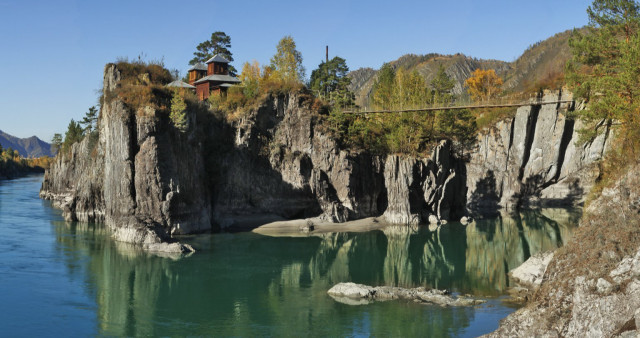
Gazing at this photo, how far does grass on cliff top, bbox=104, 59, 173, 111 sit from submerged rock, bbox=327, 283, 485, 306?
2817cm

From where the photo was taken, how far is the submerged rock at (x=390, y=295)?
1139 inches

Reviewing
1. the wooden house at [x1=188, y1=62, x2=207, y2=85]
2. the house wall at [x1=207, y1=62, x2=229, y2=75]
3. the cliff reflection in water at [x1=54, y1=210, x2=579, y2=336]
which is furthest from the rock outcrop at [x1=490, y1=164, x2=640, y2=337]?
the wooden house at [x1=188, y1=62, x2=207, y2=85]

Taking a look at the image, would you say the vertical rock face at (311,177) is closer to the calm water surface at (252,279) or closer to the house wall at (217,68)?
the calm water surface at (252,279)

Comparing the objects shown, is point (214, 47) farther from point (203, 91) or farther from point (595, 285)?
point (595, 285)

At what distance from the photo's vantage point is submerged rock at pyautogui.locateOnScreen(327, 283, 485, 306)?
28.9 m

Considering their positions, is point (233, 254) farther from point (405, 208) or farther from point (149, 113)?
point (405, 208)

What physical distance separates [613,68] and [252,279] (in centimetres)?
3014

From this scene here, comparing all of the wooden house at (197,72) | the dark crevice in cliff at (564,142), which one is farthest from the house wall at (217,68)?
the dark crevice in cliff at (564,142)

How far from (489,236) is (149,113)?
3478cm

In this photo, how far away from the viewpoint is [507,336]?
1991 centimetres

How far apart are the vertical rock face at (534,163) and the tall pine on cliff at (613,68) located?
25003 mm

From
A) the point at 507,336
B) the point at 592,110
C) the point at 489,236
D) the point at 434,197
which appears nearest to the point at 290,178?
the point at 434,197

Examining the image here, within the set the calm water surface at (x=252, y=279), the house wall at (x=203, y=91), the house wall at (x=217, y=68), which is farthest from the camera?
the house wall at (x=217, y=68)

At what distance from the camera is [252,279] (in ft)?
118
